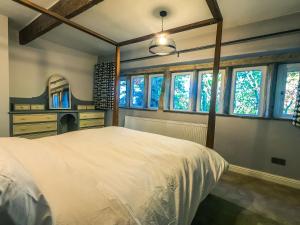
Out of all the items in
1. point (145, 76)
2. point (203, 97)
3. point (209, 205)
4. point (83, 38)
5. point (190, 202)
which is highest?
point (83, 38)

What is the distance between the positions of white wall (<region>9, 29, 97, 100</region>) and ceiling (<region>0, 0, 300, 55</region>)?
49 centimetres

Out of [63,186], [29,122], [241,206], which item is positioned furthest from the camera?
[29,122]

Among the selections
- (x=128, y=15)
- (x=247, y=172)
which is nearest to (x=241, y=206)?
(x=247, y=172)

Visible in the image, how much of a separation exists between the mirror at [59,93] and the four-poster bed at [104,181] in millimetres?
2452

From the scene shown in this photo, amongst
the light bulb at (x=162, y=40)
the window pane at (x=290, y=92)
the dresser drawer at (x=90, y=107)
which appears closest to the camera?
the light bulb at (x=162, y=40)

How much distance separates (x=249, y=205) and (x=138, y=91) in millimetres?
3099

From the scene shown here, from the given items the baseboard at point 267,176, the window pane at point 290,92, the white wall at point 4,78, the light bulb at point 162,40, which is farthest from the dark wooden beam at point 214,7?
the white wall at point 4,78

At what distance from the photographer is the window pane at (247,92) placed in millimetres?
2652

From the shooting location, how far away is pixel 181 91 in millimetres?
3439

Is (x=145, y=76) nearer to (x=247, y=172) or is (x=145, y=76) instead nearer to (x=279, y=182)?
(x=247, y=172)

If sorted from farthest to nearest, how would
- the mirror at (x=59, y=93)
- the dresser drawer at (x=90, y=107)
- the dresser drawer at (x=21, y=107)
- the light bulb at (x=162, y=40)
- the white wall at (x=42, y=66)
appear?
the dresser drawer at (x=90, y=107)
the mirror at (x=59, y=93)
the white wall at (x=42, y=66)
the dresser drawer at (x=21, y=107)
the light bulb at (x=162, y=40)

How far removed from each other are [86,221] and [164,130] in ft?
8.90

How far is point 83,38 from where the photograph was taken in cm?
335

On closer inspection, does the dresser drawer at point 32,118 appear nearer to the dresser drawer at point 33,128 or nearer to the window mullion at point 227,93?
the dresser drawer at point 33,128
